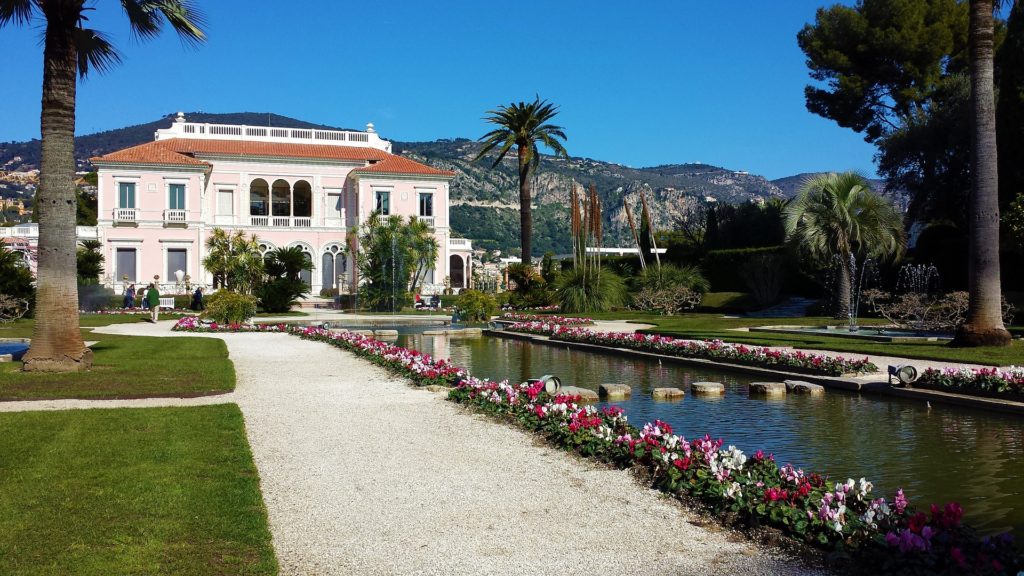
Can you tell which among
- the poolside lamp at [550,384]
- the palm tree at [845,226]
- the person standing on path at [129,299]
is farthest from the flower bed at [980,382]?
the person standing on path at [129,299]

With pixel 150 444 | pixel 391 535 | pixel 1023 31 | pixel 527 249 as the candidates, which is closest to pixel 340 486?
pixel 391 535

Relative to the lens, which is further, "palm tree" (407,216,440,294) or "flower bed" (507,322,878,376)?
"palm tree" (407,216,440,294)

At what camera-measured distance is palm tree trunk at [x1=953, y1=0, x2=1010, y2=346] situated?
1630 cm

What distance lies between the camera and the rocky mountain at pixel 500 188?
480 ft

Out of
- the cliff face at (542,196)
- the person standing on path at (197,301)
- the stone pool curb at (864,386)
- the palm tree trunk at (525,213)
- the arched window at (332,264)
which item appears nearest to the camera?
the stone pool curb at (864,386)

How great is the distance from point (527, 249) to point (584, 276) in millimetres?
9112

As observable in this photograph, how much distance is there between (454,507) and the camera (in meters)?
5.93

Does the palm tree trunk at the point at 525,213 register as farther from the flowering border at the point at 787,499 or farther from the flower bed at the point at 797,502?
the flower bed at the point at 797,502

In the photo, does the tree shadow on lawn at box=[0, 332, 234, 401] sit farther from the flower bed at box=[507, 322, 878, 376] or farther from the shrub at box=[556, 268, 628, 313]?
the shrub at box=[556, 268, 628, 313]

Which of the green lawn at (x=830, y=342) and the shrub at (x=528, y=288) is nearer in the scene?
the green lawn at (x=830, y=342)

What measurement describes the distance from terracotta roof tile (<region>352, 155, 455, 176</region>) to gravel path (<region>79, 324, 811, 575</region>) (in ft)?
143

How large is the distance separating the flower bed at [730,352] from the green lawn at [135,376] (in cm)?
852

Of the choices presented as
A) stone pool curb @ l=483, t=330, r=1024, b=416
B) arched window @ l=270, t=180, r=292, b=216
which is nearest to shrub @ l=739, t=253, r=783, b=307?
stone pool curb @ l=483, t=330, r=1024, b=416

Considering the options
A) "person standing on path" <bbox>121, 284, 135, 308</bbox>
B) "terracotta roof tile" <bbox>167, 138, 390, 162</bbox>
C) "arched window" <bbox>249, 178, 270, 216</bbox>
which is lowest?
"person standing on path" <bbox>121, 284, 135, 308</bbox>
